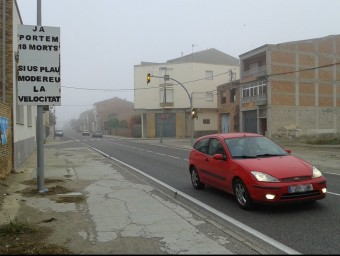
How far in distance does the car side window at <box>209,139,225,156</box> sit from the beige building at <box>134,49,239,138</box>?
179 ft

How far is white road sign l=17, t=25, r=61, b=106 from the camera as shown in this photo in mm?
9875

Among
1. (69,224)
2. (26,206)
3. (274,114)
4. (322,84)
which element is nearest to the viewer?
A: (69,224)

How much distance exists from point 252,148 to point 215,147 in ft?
3.40

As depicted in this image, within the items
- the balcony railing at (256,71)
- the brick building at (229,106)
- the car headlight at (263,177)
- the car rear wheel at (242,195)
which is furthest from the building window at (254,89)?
the car headlight at (263,177)

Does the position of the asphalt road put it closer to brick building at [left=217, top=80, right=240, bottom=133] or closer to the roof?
brick building at [left=217, top=80, right=240, bottom=133]

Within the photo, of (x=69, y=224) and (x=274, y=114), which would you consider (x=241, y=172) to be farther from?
(x=274, y=114)

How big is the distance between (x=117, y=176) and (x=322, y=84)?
36.1m

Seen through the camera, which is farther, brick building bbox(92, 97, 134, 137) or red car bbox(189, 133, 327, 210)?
brick building bbox(92, 97, 134, 137)

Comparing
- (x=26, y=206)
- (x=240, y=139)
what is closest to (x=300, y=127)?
(x=240, y=139)

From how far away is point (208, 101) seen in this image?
66.4 meters

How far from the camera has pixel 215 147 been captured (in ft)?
31.5

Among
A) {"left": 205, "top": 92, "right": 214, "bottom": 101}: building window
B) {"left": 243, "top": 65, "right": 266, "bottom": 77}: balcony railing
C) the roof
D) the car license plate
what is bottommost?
the car license plate

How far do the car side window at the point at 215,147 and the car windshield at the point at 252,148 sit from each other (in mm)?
212

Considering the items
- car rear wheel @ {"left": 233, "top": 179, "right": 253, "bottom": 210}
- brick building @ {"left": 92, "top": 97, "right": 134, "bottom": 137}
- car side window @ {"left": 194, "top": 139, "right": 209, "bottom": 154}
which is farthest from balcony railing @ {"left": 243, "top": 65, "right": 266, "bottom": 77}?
brick building @ {"left": 92, "top": 97, "right": 134, "bottom": 137}
